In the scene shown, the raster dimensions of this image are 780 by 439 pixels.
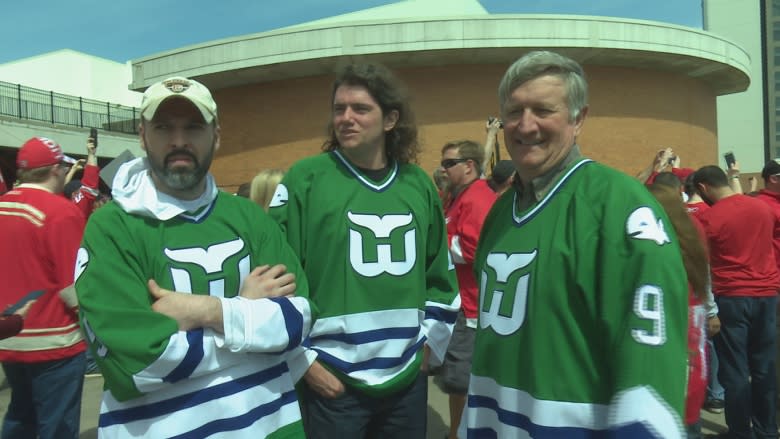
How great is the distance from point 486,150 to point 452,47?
1186cm

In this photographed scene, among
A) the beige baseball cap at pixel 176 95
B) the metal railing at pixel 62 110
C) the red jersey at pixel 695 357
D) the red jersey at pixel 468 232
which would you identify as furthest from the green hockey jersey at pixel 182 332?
the metal railing at pixel 62 110

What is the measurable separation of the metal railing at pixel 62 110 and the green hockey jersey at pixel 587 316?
31643 mm

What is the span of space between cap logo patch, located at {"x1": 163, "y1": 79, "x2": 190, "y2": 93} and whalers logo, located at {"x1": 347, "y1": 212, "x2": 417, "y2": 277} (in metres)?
0.92

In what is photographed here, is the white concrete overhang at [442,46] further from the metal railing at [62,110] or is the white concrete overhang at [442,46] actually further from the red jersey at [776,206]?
the metal railing at [62,110]

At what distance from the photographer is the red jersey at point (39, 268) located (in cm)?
391

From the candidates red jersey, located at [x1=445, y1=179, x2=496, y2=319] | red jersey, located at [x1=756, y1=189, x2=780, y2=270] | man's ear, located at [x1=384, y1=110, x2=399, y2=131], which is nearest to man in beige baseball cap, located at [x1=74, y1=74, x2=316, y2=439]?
man's ear, located at [x1=384, y1=110, x2=399, y2=131]

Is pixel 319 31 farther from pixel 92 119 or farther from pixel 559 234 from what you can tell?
pixel 92 119

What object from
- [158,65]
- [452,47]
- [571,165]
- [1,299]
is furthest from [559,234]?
[158,65]

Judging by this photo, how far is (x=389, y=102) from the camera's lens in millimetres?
3041

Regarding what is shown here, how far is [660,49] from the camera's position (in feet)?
58.7

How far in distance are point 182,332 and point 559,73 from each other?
1359 mm

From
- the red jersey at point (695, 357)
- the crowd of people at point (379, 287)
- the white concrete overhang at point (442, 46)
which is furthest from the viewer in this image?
the white concrete overhang at point (442, 46)

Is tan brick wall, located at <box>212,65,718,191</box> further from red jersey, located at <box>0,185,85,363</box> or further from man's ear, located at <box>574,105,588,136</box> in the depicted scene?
man's ear, located at <box>574,105,588,136</box>

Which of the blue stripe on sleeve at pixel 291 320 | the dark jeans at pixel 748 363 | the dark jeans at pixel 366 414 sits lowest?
the dark jeans at pixel 748 363
